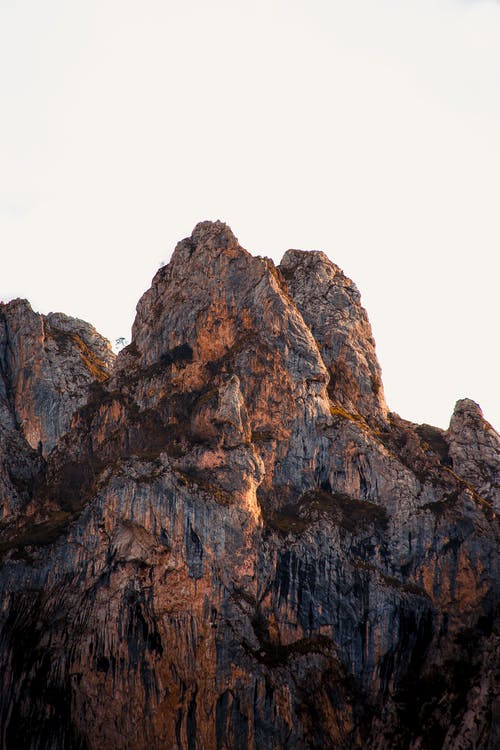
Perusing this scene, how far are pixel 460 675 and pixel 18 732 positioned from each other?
47427mm

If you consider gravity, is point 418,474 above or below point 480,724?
above

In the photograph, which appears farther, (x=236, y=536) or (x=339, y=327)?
(x=339, y=327)

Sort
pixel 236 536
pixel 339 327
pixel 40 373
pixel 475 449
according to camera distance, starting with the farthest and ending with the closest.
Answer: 1. pixel 339 327
2. pixel 40 373
3. pixel 475 449
4. pixel 236 536

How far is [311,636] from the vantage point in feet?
419

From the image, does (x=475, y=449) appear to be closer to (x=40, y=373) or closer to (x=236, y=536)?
(x=236, y=536)

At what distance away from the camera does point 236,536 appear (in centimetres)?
12838

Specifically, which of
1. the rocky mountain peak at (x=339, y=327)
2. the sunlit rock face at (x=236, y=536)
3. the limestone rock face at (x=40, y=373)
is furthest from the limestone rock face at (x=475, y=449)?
the limestone rock face at (x=40, y=373)

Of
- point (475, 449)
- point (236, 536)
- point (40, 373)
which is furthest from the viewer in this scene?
point (40, 373)

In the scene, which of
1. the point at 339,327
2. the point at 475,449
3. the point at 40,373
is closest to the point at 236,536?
the point at 475,449

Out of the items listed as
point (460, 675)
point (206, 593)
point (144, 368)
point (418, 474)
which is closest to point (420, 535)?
point (418, 474)

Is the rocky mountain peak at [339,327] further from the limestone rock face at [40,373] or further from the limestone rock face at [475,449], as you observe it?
the limestone rock face at [40,373]

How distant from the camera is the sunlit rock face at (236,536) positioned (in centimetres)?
11931

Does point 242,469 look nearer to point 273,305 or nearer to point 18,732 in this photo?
point 273,305

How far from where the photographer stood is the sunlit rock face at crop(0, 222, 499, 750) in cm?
11931
